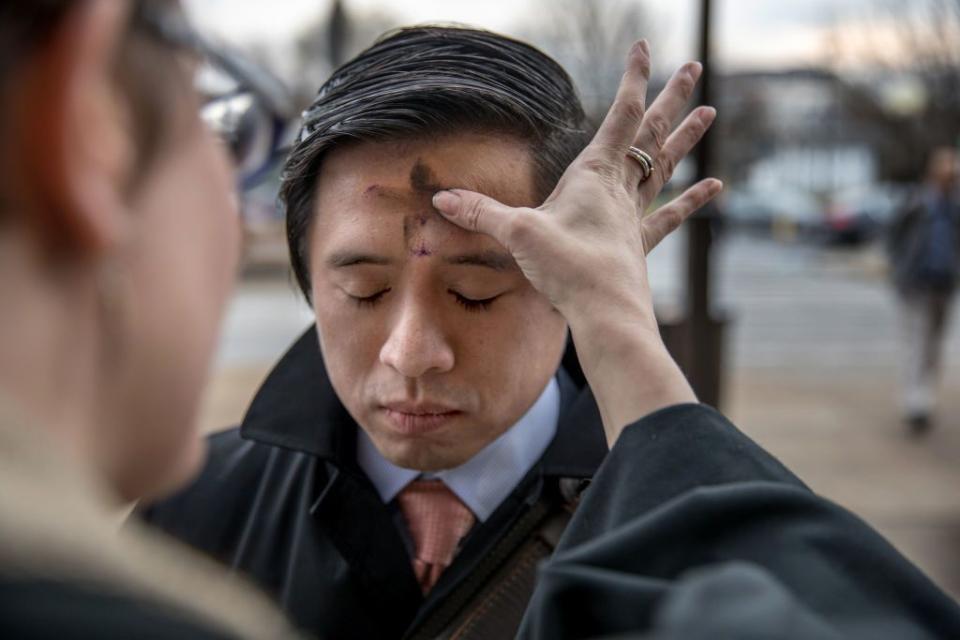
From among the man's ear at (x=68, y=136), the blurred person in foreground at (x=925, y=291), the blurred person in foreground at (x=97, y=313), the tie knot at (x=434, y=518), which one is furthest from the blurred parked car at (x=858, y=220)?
the man's ear at (x=68, y=136)

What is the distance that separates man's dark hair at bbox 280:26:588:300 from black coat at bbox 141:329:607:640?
10.9 inches

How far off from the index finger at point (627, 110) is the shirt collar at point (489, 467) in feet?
1.61

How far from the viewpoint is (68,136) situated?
0.72 m

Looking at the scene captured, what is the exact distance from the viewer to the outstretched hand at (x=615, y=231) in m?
1.19

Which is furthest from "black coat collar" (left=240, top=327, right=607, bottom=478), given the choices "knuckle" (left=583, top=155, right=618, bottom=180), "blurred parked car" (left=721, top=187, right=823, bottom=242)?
"blurred parked car" (left=721, top=187, right=823, bottom=242)

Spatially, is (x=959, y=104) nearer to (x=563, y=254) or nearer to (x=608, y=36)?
(x=608, y=36)

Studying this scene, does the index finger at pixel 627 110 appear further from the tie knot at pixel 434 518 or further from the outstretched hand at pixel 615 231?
the tie knot at pixel 434 518

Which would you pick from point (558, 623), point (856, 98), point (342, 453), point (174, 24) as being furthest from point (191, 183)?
point (856, 98)

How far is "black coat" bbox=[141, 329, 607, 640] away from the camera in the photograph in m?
1.61

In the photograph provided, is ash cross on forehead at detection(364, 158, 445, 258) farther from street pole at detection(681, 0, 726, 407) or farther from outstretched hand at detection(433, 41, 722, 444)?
street pole at detection(681, 0, 726, 407)

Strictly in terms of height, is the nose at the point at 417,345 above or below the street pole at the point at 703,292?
above

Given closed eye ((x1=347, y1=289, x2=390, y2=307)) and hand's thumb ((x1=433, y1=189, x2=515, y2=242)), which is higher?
hand's thumb ((x1=433, y1=189, x2=515, y2=242))

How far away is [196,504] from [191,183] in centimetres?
104

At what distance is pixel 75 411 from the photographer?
31.0 inches
